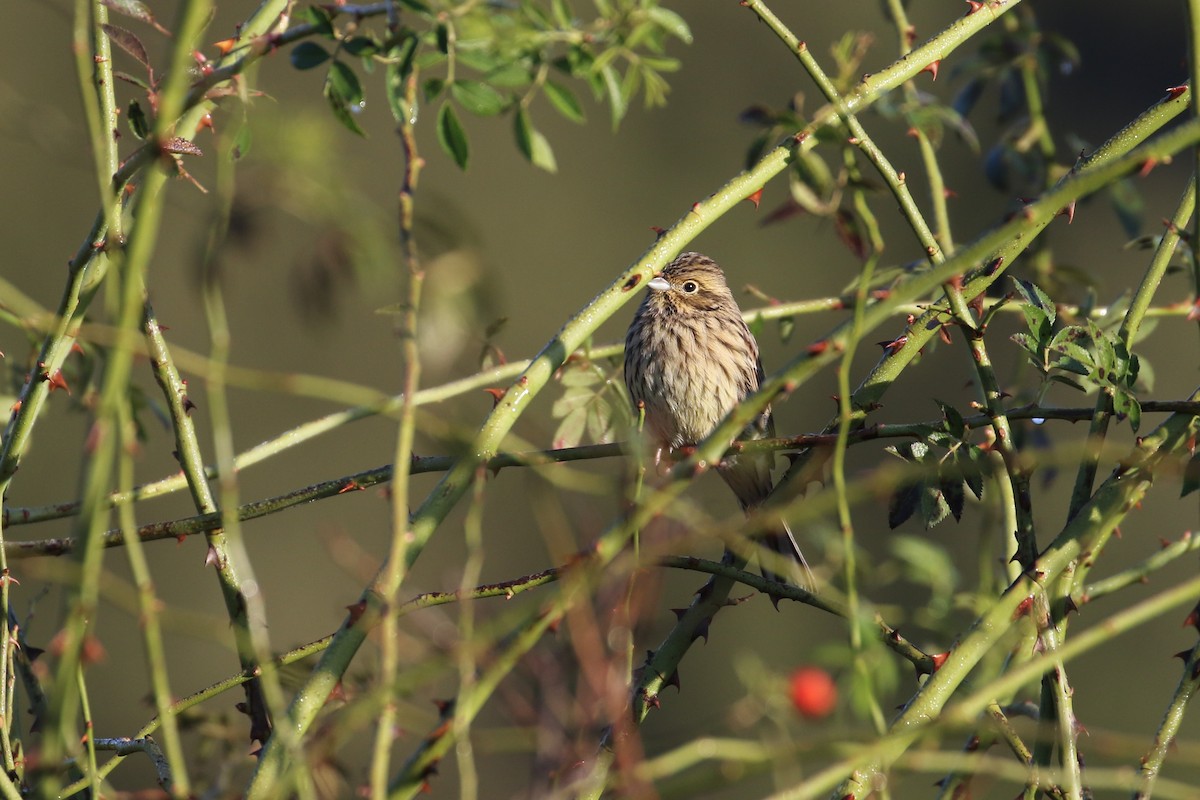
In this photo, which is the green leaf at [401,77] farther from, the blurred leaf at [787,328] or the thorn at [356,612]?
the blurred leaf at [787,328]

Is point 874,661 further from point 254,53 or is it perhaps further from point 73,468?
point 73,468

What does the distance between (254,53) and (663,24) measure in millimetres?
575

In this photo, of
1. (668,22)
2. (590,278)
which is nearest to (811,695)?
(668,22)

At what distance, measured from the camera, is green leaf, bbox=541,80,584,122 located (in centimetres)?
215

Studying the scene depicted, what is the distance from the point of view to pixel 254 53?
6.17ft

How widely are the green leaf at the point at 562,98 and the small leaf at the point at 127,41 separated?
605 mm

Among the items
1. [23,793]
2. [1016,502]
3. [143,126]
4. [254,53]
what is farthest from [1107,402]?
[23,793]

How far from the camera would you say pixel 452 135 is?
213 centimetres

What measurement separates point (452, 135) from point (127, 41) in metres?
0.53

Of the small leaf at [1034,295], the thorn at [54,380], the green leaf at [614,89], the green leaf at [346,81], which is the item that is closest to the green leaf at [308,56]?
the green leaf at [346,81]

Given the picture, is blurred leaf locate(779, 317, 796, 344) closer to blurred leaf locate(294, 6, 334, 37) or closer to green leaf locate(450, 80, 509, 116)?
green leaf locate(450, 80, 509, 116)

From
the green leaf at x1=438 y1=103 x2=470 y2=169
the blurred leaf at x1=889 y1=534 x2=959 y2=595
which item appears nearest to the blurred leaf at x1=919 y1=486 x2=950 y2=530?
the blurred leaf at x1=889 y1=534 x2=959 y2=595

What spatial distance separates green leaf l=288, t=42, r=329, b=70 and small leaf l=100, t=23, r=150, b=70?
242mm

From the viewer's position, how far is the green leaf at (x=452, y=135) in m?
2.11
